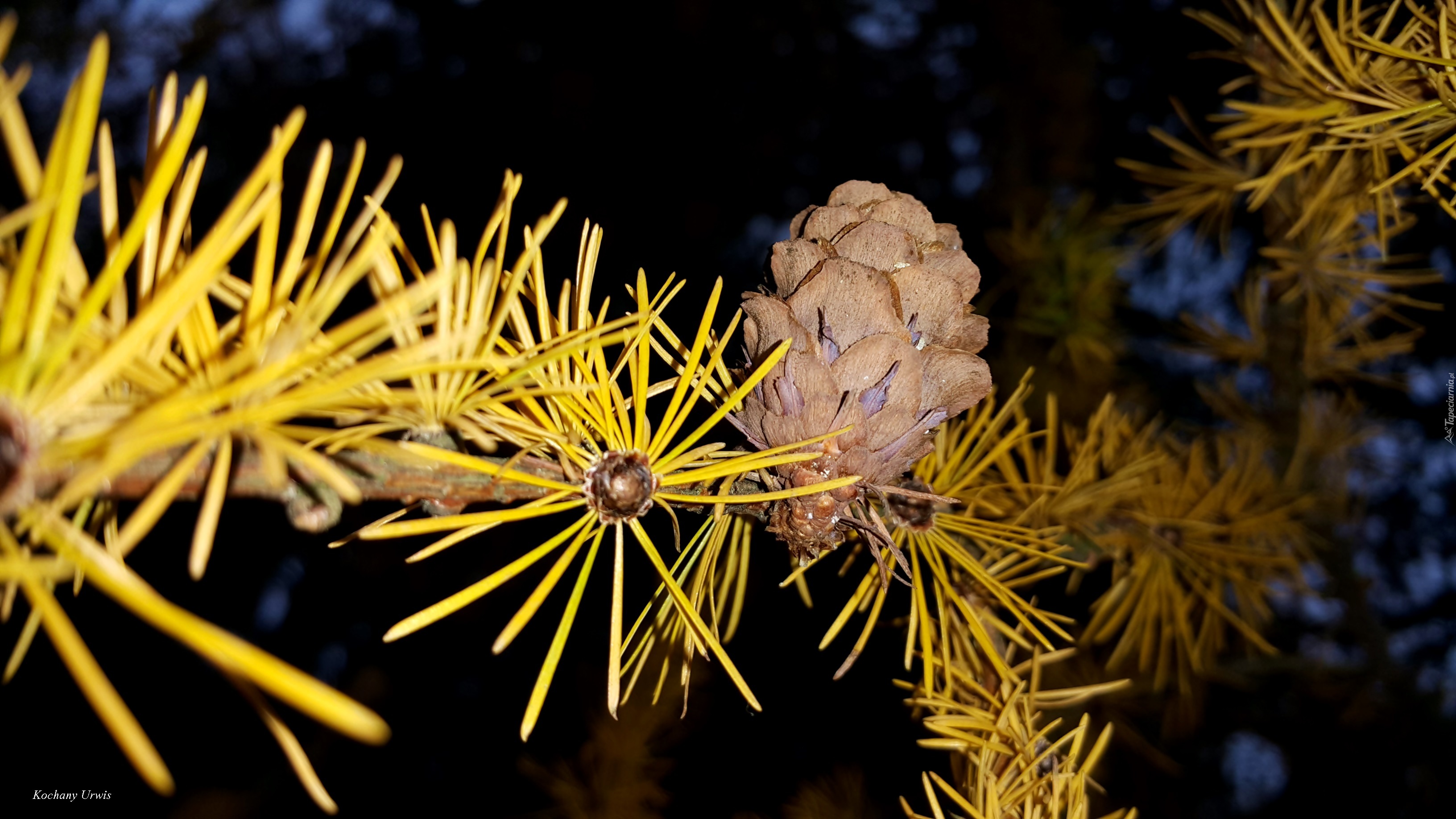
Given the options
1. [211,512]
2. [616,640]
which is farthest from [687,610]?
[211,512]

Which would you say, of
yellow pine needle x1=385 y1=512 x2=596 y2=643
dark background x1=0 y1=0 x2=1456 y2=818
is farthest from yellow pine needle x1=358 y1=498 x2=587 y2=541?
dark background x1=0 y1=0 x2=1456 y2=818

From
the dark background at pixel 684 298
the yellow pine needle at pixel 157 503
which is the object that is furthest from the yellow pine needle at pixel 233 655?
the dark background at pixel 684 298

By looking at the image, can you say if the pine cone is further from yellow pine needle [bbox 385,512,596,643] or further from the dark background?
the dark background

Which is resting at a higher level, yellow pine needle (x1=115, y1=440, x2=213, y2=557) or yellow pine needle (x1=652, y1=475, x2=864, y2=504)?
yellow pine needle (x1=652, y1=475, x2=864, y2=504)

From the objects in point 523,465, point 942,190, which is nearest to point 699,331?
point 523,465

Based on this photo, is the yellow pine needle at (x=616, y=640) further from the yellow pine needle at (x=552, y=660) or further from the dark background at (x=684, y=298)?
the dark background at (x=684, y=298)

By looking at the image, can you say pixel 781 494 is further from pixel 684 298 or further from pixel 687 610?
pixel 684 298
